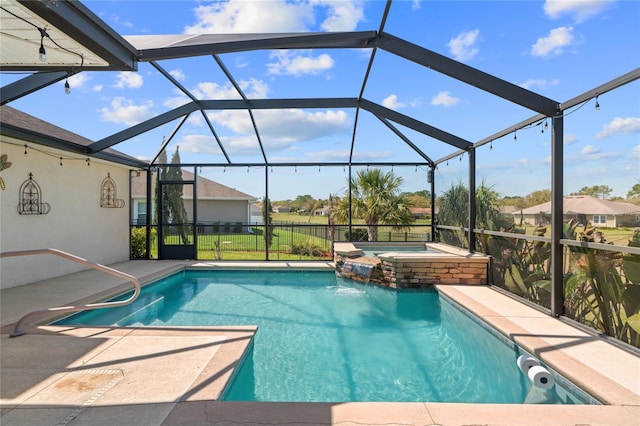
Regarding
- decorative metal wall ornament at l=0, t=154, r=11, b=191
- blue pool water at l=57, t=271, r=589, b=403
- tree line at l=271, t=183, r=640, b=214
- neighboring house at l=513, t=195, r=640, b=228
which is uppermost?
decorative metal wall ornament at l=0, t=154, r=11, b=191

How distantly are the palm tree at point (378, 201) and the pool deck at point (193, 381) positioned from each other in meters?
5.92

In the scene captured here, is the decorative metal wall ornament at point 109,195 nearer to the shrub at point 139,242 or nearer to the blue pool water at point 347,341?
the shrub at point 139,242

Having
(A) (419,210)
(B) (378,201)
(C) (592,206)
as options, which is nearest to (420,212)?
(A) (419,210)

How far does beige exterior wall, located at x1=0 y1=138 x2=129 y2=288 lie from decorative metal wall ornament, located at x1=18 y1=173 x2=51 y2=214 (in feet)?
0.26

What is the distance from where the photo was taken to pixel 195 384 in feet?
9.46

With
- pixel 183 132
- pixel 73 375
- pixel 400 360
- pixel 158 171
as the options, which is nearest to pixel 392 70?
pixel 400 360

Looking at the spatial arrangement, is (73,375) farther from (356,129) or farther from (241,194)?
(241,194)

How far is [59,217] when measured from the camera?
773 cm

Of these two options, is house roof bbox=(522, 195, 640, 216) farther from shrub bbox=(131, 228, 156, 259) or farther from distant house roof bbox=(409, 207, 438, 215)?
shrub bbox=(131, 228, 156, 259)

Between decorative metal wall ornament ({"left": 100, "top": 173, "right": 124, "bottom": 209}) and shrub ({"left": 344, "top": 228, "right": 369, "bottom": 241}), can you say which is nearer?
decorative metal wall ornament ({"left": 100, "top": 173, "right": 124, "bottom": 209})

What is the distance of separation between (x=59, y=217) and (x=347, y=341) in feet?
22.4

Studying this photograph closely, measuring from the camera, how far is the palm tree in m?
10.6

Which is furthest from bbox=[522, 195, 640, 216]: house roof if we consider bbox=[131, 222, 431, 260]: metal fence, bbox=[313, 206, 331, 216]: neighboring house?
bbox=[313, 206, 331, 216]: neighboring house

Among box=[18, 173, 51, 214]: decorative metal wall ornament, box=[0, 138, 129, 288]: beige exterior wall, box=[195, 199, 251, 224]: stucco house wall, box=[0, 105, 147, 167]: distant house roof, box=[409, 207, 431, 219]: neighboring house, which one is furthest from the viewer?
box=[195, 199, 251, 224]: stucco house wall
